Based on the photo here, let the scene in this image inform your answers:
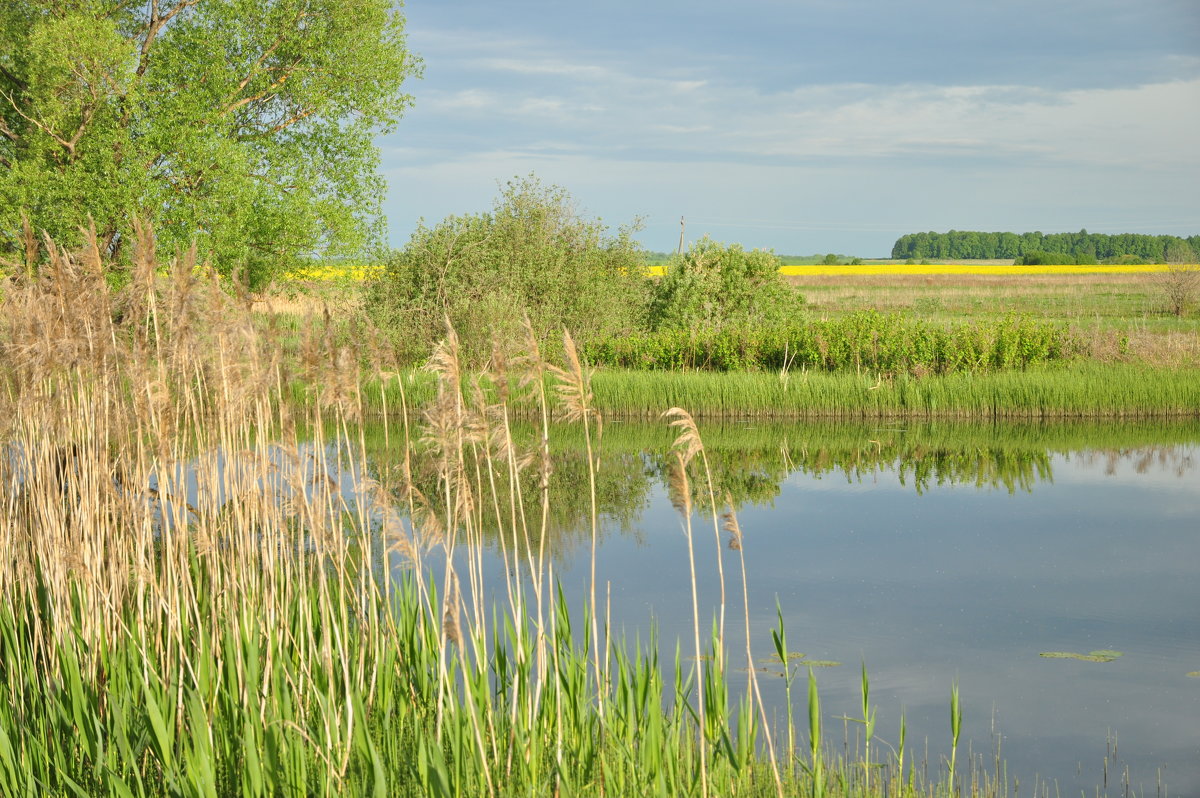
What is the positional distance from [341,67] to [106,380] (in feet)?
70.8

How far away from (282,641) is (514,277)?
1880 centimetres

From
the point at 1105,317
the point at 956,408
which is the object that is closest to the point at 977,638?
the point at 956,408

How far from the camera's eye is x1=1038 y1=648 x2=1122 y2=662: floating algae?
6715 mm

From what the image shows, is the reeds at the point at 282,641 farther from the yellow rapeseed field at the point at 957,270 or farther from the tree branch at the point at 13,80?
the yellow rapeseed field at the point at 957,270

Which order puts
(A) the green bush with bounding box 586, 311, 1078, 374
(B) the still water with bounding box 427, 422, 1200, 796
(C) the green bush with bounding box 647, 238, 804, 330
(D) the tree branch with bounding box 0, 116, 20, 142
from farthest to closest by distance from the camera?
(D) the tree branch with bounding box 0, 116, 20, 142 < (C) the green bush with bounding box 647, 238, 804, 330 < (A) the green bush with bounding box 586, 311, 1078, 374 < (B) the still water with bounding box 427, 422, 1200, 796

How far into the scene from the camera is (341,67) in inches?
971

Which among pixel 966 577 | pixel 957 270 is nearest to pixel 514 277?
pixel 966 577

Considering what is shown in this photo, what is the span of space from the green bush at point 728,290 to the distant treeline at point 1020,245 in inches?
2443

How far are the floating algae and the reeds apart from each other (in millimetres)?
2467

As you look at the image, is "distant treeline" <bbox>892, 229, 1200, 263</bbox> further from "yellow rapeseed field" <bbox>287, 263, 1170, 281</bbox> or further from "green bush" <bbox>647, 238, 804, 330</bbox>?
"green bush" <bbox>647, 238, 804, 330</bbox>

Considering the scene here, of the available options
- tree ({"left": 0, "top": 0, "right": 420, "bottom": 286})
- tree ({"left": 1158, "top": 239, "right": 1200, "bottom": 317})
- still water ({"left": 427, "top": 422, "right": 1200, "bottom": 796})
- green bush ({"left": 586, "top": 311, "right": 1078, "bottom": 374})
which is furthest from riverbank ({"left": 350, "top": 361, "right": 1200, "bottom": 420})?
tree ({"left": 1158, "top": 239, "right": 1200, "bottom": 317})

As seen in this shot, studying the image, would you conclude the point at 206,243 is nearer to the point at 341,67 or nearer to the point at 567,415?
the point at 341,67

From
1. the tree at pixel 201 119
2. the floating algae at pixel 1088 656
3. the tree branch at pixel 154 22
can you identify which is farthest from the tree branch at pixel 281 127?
the floating algae at pixel 1088 656

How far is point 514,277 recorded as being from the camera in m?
22.6
